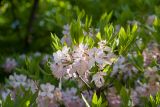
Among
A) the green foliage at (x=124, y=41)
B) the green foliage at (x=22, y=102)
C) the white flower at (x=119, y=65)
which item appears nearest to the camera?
the green foliage at (x=22, y=102)

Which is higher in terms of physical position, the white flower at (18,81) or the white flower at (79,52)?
the white flower at (18,81)

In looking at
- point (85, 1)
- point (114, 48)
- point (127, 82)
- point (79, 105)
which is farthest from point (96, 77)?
point (85, 1)

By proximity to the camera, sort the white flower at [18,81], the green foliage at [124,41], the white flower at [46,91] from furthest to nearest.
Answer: the white flower at [18,81]
the white flower at [46,91]
the green foliage at [124,41]

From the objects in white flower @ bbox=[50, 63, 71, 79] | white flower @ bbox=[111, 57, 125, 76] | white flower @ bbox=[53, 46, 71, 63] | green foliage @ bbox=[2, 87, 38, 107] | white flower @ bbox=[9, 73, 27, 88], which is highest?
white flower @ bbox=[9, 73, 27, 88]

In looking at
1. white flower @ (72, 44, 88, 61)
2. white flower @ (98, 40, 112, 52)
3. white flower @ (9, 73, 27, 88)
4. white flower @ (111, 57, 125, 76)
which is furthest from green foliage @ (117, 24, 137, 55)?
white flower @ (9, 73, 27, 88)

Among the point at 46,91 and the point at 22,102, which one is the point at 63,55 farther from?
the point at 46,91

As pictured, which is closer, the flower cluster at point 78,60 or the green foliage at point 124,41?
the flower cluster at point 78,60

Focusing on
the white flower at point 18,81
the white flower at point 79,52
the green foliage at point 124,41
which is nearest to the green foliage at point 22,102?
the white flower at point 79,52

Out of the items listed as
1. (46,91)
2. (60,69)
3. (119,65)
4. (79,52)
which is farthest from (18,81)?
(79,52)

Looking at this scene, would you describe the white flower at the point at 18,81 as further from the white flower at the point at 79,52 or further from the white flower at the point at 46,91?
the white flower at the point at 79,52

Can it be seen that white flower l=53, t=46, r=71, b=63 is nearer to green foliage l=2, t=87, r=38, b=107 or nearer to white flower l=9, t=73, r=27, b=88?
green foliage l=2, t=87, r=38, b=107

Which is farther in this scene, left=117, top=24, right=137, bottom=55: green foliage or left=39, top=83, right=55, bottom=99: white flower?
Result: left=39, top=83, right=55, bottom=99: white flower
